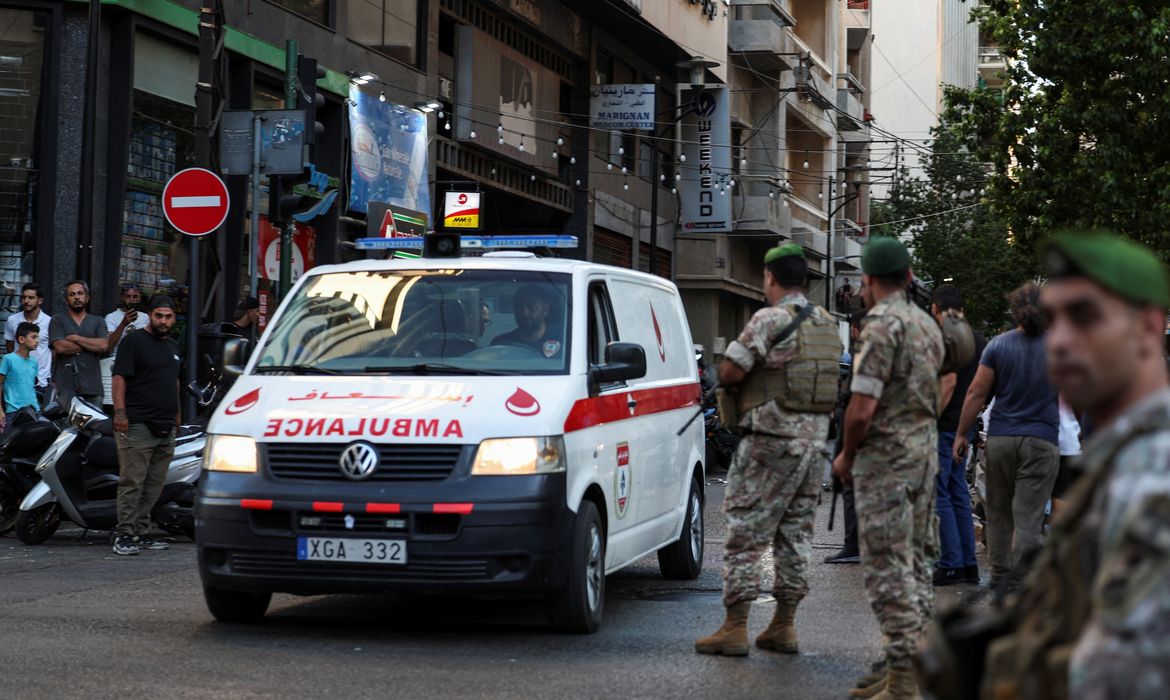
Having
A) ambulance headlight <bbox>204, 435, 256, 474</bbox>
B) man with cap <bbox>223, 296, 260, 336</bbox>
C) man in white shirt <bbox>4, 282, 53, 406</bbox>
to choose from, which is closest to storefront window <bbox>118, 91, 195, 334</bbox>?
man with cap <bbox>223, 296, 260, 336</bbox>

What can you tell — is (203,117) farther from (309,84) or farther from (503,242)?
(503,242)

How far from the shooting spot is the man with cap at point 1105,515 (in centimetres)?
249

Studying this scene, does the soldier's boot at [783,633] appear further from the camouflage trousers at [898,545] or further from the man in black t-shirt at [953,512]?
the man in black t-shirt at [953,512]

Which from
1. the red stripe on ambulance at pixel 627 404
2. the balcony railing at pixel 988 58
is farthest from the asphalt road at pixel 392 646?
the balcony railing at pixel 988 58

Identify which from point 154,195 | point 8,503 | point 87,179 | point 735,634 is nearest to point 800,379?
point 735,634

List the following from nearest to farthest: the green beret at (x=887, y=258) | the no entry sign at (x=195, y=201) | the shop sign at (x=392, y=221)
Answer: the green beret at (x=887, y=258) → the no entry sign at (x=195, y=201) → the shop sign at (x=392, y=221)

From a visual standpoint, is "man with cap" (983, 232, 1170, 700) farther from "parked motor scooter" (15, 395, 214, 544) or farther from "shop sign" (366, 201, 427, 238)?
"shop sign" (366, 201, 427, 238)

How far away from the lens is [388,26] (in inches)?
995

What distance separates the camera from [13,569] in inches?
446

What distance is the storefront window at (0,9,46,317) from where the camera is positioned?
17.7m

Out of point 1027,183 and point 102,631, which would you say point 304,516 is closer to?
point 102,631

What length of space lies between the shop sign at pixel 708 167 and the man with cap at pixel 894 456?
32.3 m

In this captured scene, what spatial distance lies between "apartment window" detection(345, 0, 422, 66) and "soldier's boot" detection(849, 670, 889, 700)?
18177 mm

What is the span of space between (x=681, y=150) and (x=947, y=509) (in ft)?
96.4
